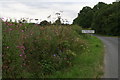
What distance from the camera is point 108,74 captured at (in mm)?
7133

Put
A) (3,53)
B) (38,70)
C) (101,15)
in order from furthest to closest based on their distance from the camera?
(101,15) < (38,70) < (3,53)

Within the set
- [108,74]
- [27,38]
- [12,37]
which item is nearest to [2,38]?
[12,37]

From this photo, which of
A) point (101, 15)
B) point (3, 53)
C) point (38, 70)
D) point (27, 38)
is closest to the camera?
point (3, 53)

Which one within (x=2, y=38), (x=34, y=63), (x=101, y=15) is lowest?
(x=34, y=63)

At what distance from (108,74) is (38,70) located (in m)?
2.52

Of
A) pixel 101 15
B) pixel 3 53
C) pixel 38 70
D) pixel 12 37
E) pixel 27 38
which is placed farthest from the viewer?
pixel 101 15

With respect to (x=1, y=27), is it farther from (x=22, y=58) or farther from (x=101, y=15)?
(x=101, y=15)

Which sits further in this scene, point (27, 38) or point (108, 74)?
point (108, 74)

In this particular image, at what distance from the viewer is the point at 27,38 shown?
6656 mm

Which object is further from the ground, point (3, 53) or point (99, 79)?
point (3, 53)

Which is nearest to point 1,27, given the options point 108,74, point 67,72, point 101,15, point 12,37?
point 12,37

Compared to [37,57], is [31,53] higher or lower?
higher

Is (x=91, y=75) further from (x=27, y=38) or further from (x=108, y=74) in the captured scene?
(x=27, y=38)

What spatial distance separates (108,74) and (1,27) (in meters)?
3.85
